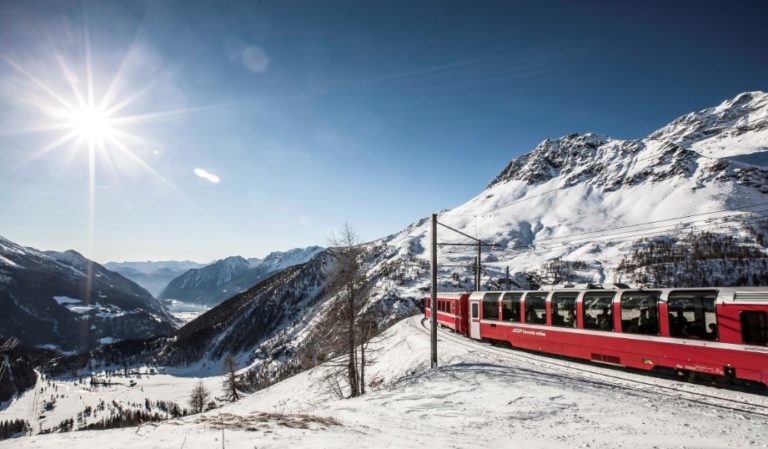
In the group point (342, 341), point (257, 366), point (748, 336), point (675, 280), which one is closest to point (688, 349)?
point (748, 336)

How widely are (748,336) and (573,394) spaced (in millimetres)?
6580

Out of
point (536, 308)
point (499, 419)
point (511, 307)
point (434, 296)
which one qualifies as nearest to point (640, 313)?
point (536, 308)

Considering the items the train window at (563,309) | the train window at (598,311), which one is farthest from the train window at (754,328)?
the train window at (563,309)

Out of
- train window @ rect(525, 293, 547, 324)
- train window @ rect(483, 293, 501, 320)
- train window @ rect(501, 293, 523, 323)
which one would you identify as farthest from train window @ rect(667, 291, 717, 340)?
train window @ rect(483, 293, 501, 320)

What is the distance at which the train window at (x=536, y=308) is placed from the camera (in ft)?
77.5

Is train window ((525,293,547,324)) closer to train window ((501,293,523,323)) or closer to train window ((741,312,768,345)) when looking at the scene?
train window ((501,293,523,323))

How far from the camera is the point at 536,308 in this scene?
954 inches

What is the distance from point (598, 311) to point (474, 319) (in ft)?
39.6

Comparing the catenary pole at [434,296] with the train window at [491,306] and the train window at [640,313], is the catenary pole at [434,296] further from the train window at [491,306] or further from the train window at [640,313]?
the train window at [640,313]

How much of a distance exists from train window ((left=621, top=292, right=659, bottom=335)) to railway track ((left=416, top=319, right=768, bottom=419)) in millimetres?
2196

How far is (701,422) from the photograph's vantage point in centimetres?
1137

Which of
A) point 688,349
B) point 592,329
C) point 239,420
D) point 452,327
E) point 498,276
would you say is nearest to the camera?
point 239,420

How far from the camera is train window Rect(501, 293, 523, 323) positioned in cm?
2595

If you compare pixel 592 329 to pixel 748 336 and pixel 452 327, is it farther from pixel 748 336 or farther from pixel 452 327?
pixel 452 327
